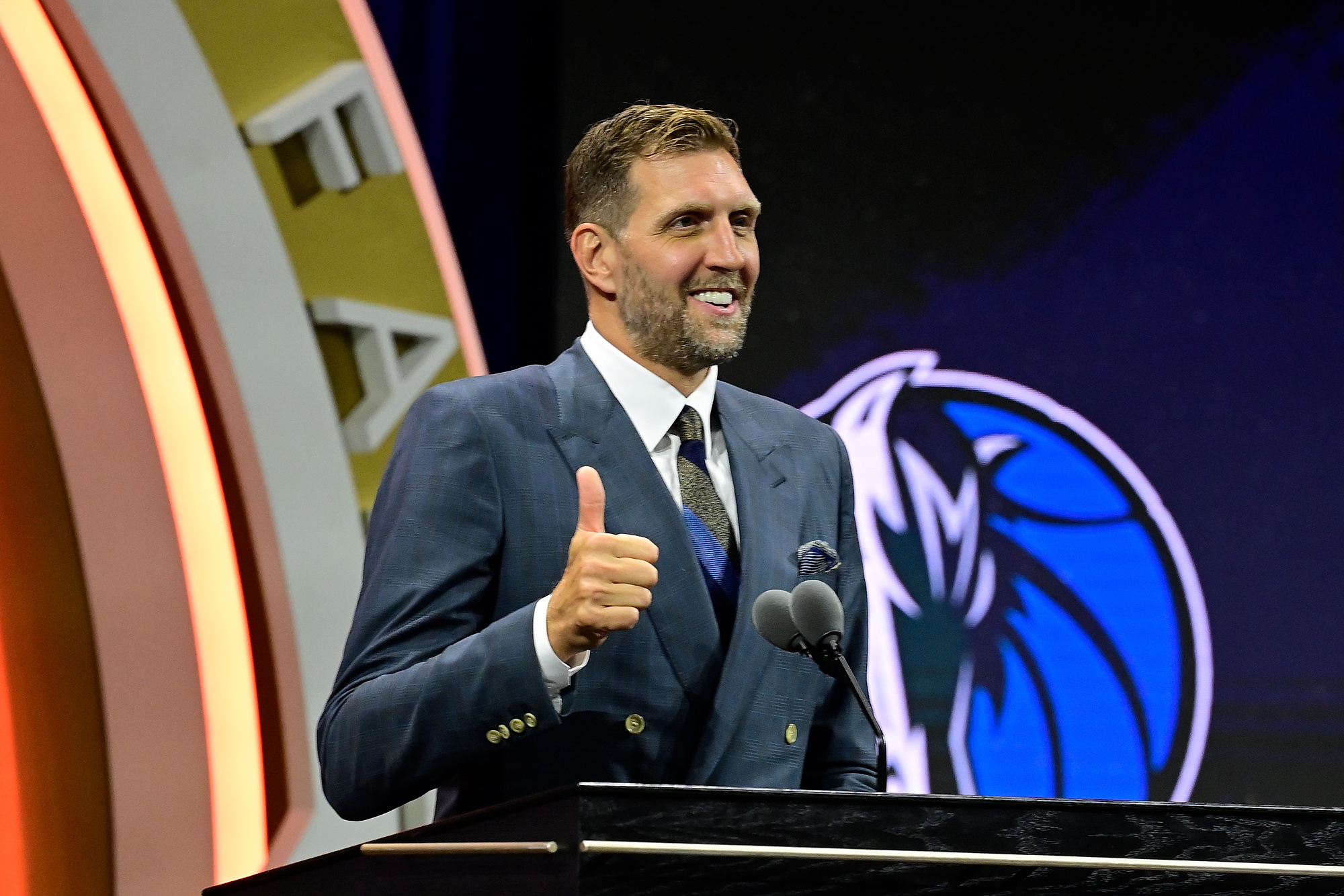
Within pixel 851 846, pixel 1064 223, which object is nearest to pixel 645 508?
pixel 851 846

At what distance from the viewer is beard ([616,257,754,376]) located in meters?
2.05

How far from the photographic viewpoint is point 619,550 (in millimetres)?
1451

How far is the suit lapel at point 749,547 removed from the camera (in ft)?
5.82

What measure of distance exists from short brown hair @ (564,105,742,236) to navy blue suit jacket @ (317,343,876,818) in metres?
0.29

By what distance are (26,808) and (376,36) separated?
176 centimetres

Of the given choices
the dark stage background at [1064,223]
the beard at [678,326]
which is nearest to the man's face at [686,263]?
the beard at [678,326]

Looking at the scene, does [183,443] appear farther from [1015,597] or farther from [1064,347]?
[1064,347]

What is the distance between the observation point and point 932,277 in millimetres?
4137

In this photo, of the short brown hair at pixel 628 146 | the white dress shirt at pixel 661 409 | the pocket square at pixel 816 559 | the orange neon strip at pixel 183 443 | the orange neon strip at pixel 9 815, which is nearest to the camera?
the pocket square at pixel 816 559

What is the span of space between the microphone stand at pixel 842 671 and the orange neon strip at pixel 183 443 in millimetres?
1517

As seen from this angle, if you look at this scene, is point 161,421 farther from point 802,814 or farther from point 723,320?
point 802,814

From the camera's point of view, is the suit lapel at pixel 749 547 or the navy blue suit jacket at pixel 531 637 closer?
the navy blue suit jacket at pixel 531 637

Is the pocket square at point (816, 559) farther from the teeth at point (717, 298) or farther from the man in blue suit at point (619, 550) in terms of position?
the teeth at point (717, 298)

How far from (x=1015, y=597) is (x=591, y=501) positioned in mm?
2614
